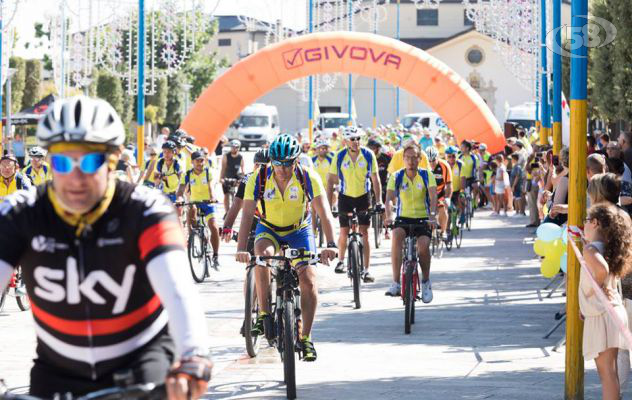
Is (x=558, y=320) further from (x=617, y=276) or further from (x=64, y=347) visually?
(x=64, y=347)

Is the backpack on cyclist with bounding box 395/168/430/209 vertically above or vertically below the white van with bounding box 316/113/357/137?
below

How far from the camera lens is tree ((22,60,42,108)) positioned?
2418 inches

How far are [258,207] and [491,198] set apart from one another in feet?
67.5

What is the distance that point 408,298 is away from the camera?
1117 centimetres

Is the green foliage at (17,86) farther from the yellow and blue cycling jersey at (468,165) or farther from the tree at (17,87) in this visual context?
the yellow and blue cycling jersey at (468,165)

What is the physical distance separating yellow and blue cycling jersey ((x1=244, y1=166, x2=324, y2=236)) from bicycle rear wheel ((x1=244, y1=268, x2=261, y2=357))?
0.44 m

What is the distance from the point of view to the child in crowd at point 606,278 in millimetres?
6980

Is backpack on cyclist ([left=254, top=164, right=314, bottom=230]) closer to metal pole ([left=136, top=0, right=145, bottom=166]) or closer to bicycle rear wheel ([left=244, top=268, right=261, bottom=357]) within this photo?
bicycle rear wheel ([left=244, top=268, right=261, bottom=357])

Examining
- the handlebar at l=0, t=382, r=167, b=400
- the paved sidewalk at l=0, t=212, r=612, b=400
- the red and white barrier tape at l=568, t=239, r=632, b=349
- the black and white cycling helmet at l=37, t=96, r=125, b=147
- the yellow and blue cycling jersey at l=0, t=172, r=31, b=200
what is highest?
the black and white cycling helmet at l=37, t=96, r=125, b=147

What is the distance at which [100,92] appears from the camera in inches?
2354

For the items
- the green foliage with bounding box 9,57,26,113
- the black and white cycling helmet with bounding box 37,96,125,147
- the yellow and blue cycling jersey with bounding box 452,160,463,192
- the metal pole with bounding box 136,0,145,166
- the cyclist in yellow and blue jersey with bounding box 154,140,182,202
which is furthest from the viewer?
the green foliage with bounding box 9,57,26,113

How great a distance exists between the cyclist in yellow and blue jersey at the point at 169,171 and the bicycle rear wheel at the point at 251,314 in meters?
7.51

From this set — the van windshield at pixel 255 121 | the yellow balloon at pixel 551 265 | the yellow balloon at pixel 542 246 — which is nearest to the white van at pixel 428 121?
the van windshield at pixel 255 121

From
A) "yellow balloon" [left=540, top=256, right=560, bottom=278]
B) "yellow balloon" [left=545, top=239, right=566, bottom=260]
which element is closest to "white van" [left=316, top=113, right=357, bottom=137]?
"yellow balloon" [left=540, top=256, right=560, bottom=278]
